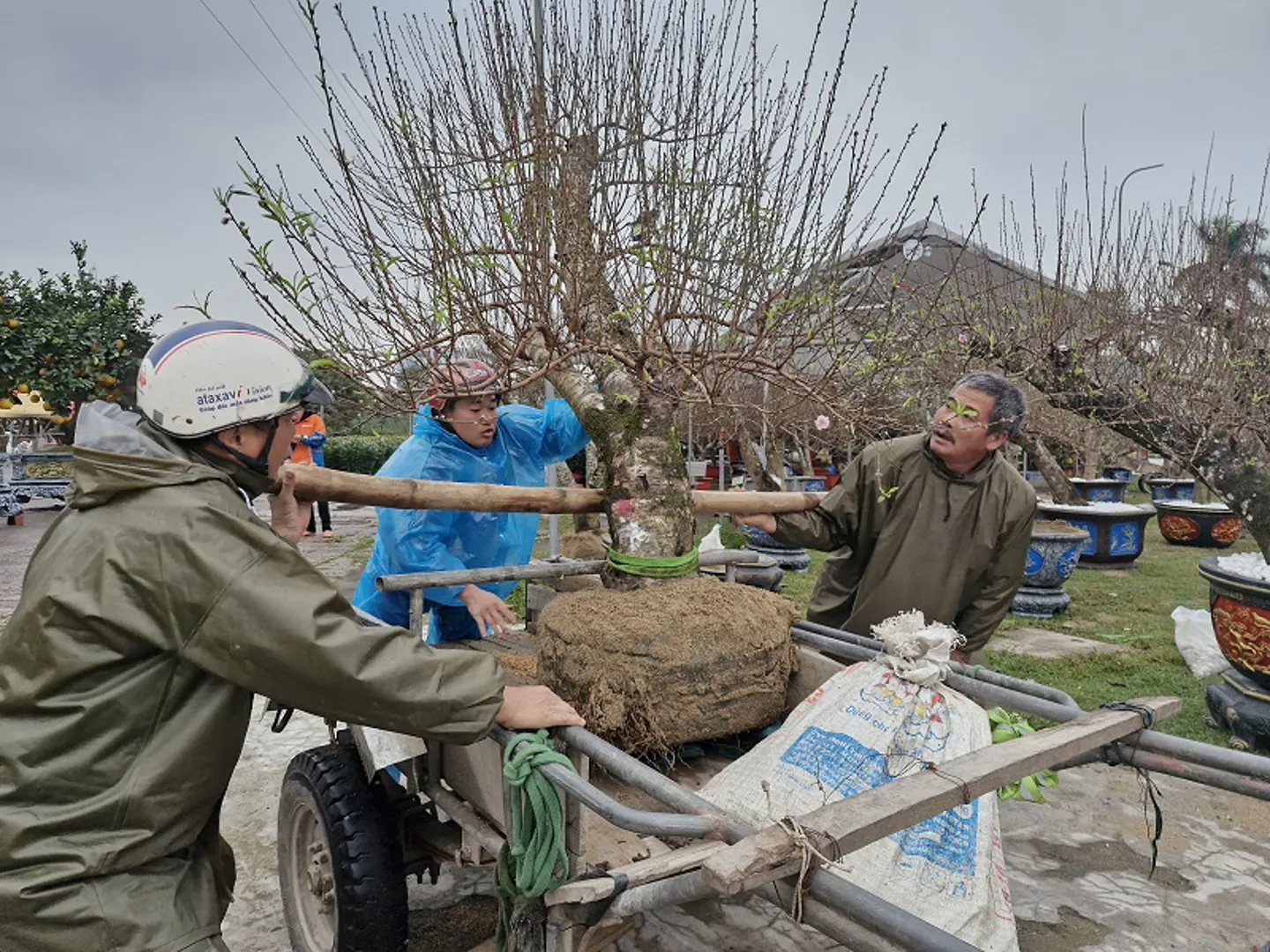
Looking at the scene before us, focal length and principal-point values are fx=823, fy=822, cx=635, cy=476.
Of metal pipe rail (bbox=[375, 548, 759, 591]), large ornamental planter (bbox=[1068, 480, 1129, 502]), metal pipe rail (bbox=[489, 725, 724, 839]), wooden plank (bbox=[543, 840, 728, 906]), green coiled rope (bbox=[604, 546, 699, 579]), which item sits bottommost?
large ornamental planter (bbox=[1068, 480, 1129, 502])

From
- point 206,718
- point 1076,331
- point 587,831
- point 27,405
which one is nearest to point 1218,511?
point 1076,331

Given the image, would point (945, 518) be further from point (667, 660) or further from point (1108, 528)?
point (1108, 528)

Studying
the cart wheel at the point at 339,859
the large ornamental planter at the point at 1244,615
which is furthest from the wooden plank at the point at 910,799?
the large ornamental planter at the point at 1244,615

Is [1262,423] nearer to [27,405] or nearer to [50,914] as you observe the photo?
[50,914]

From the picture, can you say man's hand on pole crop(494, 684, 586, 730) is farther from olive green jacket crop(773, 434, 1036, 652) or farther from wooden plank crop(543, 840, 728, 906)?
olive green jacket crop(773, 434, 1036, 652)

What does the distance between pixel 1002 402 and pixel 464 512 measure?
2117mm

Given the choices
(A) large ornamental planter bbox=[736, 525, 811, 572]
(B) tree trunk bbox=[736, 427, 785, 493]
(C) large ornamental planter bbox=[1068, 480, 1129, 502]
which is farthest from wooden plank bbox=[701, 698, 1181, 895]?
(C) large ornamental planter bbox=[1068, 480, 1129, 502]

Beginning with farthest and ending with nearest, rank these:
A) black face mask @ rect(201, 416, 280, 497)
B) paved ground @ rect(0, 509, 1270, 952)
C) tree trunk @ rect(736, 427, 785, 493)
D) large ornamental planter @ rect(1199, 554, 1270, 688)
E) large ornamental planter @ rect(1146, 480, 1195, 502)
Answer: large ornamental planter @ rect(1146, 480, 1195, 502) < tree trunk @ rect(736, 427, 785, 493) < large ornamental planter @ rect(1199, 554, 1270, 688) < paved ground @ rect(0, 509, 1270, 952) < black face mask @ rect(201, 416, 280, 497)

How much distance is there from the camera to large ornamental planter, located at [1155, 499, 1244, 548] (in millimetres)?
11820

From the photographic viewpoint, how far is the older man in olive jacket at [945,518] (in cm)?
314

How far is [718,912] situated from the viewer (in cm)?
314

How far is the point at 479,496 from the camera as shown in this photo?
259cm

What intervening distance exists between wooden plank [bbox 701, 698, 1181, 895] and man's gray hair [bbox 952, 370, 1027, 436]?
147 centimetres

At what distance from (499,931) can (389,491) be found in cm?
120
